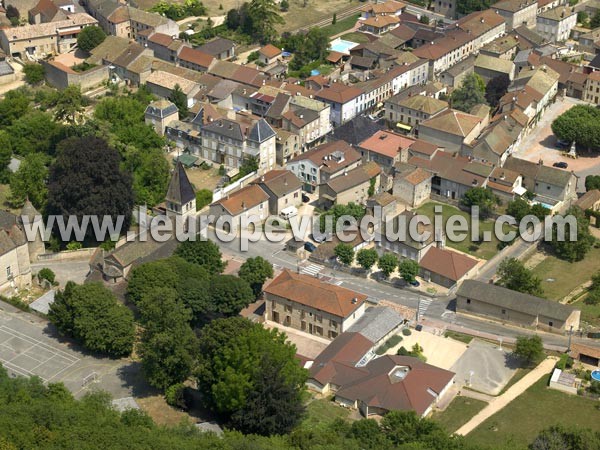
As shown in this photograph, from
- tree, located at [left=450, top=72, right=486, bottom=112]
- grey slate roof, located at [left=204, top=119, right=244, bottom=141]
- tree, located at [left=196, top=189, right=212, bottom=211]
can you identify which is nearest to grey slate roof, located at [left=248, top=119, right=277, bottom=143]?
grey slate roof, located at [left=204, top=119, right=244, bottom=141]

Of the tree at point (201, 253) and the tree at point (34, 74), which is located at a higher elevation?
the tree at point (34, 74)

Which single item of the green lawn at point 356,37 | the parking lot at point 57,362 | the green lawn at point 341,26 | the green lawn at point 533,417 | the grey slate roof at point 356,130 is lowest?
the green lawn at point 533,417

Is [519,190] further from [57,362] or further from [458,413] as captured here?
[57,362]

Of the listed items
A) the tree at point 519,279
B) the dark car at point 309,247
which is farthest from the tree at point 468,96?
the tree at point 519,279

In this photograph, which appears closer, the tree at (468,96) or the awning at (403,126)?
the awning at (403,126)

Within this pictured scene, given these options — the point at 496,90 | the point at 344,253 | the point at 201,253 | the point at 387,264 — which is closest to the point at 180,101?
the point at 201,253

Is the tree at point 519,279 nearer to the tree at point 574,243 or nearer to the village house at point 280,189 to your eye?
the tree at point 574,243
